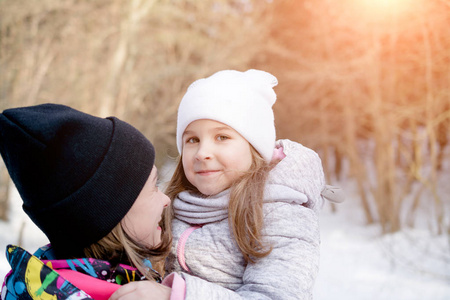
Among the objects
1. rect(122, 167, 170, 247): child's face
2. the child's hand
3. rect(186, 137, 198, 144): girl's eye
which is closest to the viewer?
the child's hand

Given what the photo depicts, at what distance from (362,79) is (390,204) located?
2843mm

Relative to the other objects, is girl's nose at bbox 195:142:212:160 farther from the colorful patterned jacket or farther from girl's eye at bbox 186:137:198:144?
the colorful patterned jacket

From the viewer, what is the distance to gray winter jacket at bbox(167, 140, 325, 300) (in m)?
1.19

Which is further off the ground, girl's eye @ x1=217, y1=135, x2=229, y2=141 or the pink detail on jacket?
girl's eye @ x1=217, y1=135, x2=229, y2=141

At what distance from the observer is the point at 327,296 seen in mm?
5195

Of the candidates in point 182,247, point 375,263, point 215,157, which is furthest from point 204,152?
A: point 375,263

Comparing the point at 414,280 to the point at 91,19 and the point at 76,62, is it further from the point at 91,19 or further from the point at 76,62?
the point at 91,19

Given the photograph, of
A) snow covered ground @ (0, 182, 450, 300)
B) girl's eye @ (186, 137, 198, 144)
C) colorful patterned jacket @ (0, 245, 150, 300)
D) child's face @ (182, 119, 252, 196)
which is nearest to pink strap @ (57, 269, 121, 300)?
colorful patterned jacket @ (0, 245, 150, 300)

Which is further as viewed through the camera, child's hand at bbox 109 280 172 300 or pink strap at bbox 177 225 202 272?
pink strap at bbox 177 225 202 272

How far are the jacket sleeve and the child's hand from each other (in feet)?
0.23

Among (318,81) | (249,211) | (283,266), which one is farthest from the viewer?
(318,81)

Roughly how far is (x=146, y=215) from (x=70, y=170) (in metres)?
0.28

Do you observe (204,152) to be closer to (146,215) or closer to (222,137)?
(222,137)

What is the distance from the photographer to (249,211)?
54.0 inches
